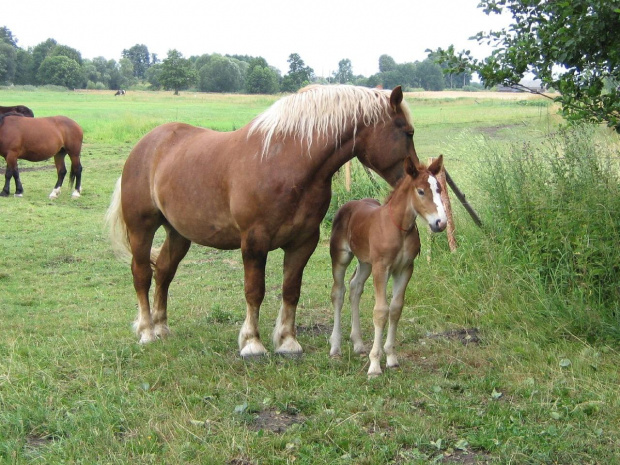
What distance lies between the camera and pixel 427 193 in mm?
4543

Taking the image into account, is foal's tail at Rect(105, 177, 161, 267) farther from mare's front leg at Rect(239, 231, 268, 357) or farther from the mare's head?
the mare's head

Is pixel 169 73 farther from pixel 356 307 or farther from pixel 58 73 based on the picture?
pixel 356 307

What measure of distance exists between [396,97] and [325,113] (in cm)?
54

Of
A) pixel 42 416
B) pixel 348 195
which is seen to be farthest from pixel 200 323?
pixel 348 195

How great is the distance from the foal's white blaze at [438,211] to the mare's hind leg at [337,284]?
1082mm

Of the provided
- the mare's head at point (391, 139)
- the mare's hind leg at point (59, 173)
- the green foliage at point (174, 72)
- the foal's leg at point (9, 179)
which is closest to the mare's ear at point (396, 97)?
the mare's head at point (391, 139)

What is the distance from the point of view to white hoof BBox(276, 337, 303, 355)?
5449mm

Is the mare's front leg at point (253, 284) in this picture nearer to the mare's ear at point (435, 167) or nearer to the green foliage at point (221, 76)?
the mare's ear at point (435, 167)

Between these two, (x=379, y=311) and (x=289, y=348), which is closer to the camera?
(x=379, y=311)

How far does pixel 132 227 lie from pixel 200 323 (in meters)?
1.17

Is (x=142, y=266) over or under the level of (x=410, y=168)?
under

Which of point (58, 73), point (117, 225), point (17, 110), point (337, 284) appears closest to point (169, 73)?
point (58, 73)

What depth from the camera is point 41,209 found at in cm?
1426

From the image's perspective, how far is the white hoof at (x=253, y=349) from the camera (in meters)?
5.32
